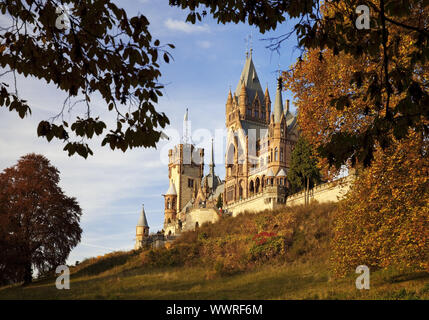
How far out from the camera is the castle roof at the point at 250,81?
3201 inches

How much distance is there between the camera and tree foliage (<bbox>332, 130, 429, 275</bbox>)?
1398 centimetres

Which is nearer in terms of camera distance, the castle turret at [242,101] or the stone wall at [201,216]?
the stone wall at [201,216]

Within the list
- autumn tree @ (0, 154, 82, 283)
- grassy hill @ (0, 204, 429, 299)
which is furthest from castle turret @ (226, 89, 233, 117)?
autumn tree @ (0, 154, 82, 283)

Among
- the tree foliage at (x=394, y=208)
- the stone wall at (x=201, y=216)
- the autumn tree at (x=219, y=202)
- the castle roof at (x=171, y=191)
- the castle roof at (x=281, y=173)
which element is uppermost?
the castle roof at (x=171, y=191)

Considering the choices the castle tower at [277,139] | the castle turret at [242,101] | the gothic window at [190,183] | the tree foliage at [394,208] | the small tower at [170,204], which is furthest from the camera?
the gothic window at [190,183]

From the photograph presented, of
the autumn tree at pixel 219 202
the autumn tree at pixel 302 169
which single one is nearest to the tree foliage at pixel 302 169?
the autumn tree at pixel 302 169

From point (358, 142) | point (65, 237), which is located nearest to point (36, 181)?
point (65, 237)

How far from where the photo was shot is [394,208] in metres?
14.8

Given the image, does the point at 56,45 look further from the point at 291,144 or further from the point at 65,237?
the point at 291,144

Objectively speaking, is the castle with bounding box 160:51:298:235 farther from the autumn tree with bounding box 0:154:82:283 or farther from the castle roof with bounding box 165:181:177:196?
the autumn tree with bounding box 0:154:82:283

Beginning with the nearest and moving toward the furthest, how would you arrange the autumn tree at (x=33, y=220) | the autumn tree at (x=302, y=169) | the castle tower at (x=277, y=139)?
the autumn tree at (x=33, y=220) < the autumn tree at (x=302, y=169) < the castle tower at (x=277, y=139)

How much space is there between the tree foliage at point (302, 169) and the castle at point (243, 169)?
156 centimetres

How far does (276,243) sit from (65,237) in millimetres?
15892

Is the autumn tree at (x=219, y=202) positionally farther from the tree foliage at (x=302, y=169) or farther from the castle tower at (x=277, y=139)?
the tree foliage at (x=302, y=169)
